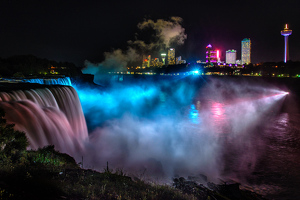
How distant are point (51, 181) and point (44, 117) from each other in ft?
19.9

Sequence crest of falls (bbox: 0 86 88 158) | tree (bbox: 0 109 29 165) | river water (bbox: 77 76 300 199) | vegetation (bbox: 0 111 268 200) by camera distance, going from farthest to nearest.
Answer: river water (bbox: 77 76 300 199), crest of falls (bbox: 0 86 88 158), tree (bbox: 0 109 29 165), vegetation (bbox: 0 111 268 200)

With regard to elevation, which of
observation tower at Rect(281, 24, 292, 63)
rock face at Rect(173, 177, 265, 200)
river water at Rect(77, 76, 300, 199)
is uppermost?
observation tower at Rect(281, 24, 292, 63)

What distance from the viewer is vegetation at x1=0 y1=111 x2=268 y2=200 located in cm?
443

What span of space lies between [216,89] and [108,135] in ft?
175

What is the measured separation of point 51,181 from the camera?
16.5ft

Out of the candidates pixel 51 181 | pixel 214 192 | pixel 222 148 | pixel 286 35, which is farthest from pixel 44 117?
pixel 286 35

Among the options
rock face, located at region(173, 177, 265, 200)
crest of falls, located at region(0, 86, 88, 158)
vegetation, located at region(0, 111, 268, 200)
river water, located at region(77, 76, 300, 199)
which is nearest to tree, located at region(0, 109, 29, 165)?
vegetation, located at region(0, 111, 268, 200)

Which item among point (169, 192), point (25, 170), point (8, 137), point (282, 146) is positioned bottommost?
point (282, 146)

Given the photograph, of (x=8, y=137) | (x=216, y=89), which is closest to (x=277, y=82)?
(x=216, y=89)

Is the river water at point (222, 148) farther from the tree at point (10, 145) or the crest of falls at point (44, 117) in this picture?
the tree at point (10, 145)

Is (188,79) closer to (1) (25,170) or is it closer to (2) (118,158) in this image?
(2) (118,158)

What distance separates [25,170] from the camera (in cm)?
531

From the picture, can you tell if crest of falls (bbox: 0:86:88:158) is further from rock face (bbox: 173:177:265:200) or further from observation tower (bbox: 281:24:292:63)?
observation tower (bbox: 281:24:292:63)

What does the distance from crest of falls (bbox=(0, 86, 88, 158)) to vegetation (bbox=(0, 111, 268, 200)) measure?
2.55m
